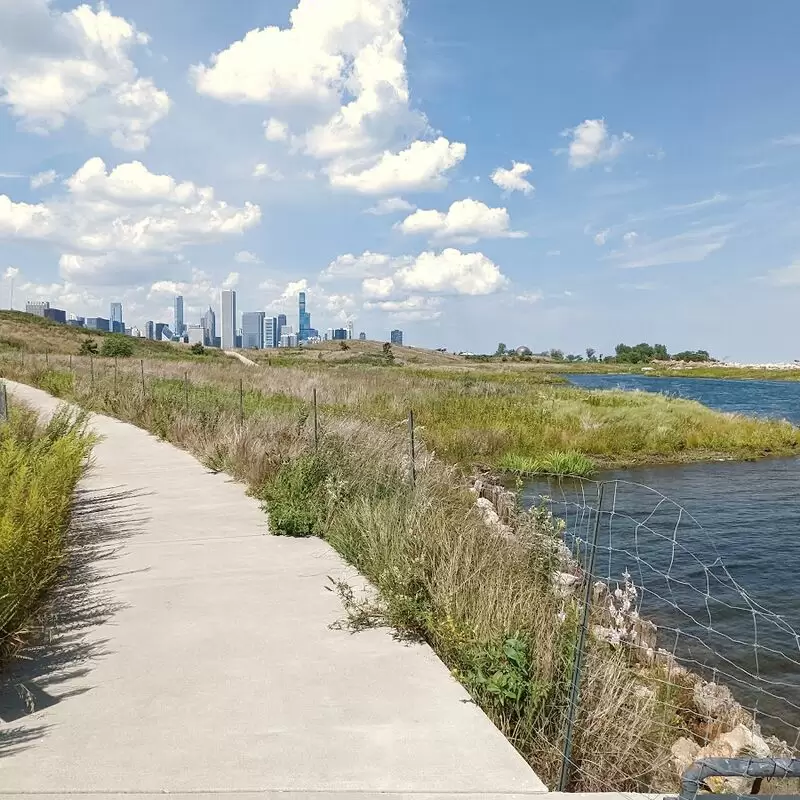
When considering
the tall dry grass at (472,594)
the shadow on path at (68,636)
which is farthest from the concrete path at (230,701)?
the tall dry grass at (472,594)

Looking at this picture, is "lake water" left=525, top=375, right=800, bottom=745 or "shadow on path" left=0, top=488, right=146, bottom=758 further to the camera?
"lake water" left=525, top=375, right=800, bottom=745

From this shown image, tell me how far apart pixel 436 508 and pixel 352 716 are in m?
3.34

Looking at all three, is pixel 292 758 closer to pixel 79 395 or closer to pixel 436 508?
pixel 436 508

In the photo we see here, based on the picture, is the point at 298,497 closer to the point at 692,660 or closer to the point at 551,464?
the point at 692,660

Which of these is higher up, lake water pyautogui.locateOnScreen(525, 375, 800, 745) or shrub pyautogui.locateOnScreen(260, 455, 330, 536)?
shrub pyautogui.locateOnScreen(260, 455, 330, 536)

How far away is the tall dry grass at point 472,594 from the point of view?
11.7 ft

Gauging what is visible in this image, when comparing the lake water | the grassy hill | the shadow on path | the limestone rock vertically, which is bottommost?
the lake water

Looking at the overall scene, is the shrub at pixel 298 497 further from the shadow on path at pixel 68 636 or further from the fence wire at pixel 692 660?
the fence wire at pixel 692 660

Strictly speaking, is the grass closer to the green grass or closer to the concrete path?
the concrete path

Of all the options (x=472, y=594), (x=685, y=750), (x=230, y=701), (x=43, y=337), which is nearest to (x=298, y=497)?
(x=472, y=594)

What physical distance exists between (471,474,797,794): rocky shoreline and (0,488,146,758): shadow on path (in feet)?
10.7

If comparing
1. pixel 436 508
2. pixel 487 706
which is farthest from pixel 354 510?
pixel 487 706

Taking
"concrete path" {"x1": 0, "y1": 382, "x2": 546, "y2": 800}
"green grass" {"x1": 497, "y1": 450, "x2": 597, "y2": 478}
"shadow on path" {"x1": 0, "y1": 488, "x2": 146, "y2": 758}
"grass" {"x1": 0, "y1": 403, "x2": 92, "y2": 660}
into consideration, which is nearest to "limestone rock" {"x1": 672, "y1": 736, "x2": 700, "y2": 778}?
"concrete path" {"x1": 0, "y1": 382, "x2": 546, "y2": 800}

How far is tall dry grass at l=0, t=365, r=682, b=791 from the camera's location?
3561 millimetres
